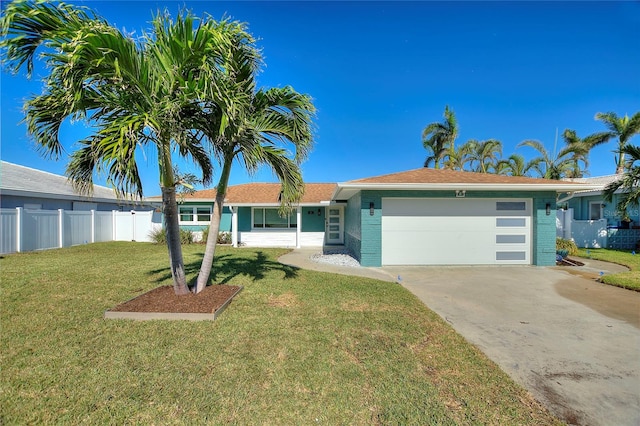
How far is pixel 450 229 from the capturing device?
10.2 meters

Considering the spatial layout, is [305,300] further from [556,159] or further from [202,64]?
[556,159]

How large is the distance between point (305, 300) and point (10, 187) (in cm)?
1613

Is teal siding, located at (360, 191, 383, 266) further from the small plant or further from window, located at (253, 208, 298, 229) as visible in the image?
the small plant

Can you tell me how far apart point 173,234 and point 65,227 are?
1296cm

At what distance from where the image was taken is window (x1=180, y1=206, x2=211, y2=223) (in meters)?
17.8

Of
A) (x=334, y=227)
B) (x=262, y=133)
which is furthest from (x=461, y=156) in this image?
(x=262, y=133)

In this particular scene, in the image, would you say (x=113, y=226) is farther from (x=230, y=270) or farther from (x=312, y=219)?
(x=230, y=270)

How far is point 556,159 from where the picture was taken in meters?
18.9

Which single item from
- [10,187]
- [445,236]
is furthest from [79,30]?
[10,187]

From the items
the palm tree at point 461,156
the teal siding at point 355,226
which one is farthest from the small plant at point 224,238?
the palm tree at point 461,156

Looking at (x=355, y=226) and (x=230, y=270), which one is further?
(x=355, y=226)

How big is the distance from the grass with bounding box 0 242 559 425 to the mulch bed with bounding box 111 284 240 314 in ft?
1.03

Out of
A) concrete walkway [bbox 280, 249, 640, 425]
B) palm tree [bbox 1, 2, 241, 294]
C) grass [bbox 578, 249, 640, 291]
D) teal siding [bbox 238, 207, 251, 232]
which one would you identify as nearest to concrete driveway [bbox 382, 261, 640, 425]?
concrete walkway [bbox 280, 249, 640, 425]

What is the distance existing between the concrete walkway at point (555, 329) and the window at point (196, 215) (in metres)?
12.4
